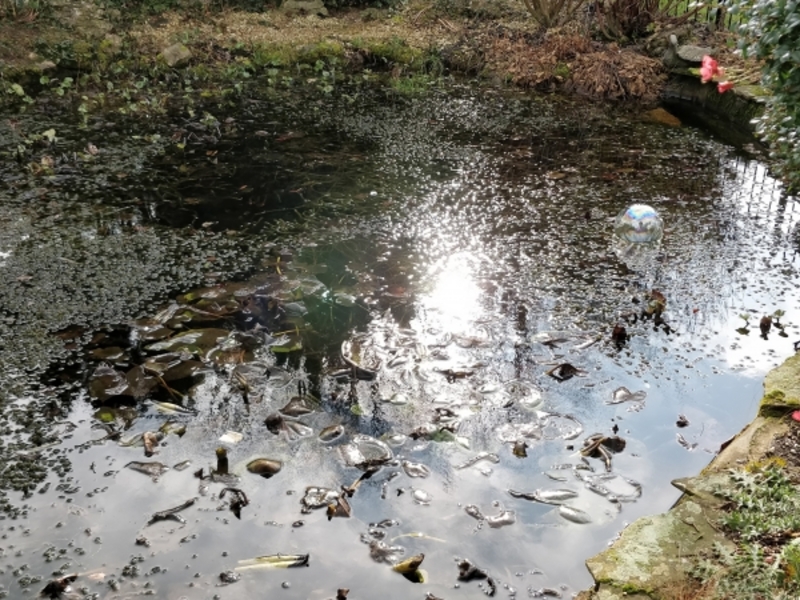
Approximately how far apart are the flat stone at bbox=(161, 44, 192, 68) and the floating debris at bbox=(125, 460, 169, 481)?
7952 millimetres

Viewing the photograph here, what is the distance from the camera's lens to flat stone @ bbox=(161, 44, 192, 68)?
975 cm

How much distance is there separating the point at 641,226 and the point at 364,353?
2363mm

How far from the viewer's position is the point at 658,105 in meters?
8.82

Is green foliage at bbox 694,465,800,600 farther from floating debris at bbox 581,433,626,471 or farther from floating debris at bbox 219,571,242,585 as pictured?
floating debris at bbox 219,571,242,585

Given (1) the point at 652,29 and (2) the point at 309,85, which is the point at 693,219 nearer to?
(2) the point at 309,85

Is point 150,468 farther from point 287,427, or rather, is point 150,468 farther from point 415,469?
point 415,469

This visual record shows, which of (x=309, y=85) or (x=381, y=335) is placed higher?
(x=309, y=85)

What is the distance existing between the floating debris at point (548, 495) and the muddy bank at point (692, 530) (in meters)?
→ 0.30

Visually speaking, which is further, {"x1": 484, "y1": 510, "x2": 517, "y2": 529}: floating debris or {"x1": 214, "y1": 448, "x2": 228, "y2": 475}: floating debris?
{"x1": 214, "y1": 448, "x2": 228, "y2": 475}: floating debris

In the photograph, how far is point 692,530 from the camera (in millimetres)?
2455

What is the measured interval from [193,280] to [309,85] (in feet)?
18.7

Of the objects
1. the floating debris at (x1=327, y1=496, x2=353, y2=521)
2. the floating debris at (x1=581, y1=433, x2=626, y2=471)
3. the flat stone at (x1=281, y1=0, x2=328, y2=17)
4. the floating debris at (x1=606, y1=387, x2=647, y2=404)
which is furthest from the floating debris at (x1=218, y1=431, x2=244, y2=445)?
the flat stone at (x1=281, y1=0, x2=328, y2=17)

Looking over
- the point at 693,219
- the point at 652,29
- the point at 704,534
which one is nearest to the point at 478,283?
the point at 693,219

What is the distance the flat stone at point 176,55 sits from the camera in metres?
9.75
